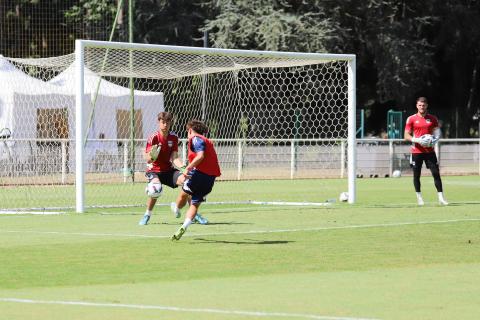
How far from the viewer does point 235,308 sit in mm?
9734

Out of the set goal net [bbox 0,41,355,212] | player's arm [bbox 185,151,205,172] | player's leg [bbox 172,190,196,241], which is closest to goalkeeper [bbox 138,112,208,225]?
player's arm [bbox 185,151,205,172]

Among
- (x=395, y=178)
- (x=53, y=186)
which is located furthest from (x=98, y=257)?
(x=395, y=178)

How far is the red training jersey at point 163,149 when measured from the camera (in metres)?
19.0

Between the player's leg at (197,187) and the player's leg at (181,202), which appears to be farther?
the player's leg at (181,202)

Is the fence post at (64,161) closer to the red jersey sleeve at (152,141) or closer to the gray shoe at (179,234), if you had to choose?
the red jersey sleeve at (152,141)

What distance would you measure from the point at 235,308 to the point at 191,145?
267 inches

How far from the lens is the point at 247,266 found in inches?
509

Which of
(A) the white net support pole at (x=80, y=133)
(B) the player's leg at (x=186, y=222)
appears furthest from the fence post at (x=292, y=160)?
(B) the player's leg at (x=186, y=222)

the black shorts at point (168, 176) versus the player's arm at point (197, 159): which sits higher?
the player's arm at point (197, 159)

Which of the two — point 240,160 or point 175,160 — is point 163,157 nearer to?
point 175,160

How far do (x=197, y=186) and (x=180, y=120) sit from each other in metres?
17.6

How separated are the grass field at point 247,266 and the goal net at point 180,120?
5.29 metres

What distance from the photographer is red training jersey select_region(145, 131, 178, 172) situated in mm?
19016

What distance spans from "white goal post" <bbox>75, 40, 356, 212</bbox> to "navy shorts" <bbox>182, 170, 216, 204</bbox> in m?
5.70
